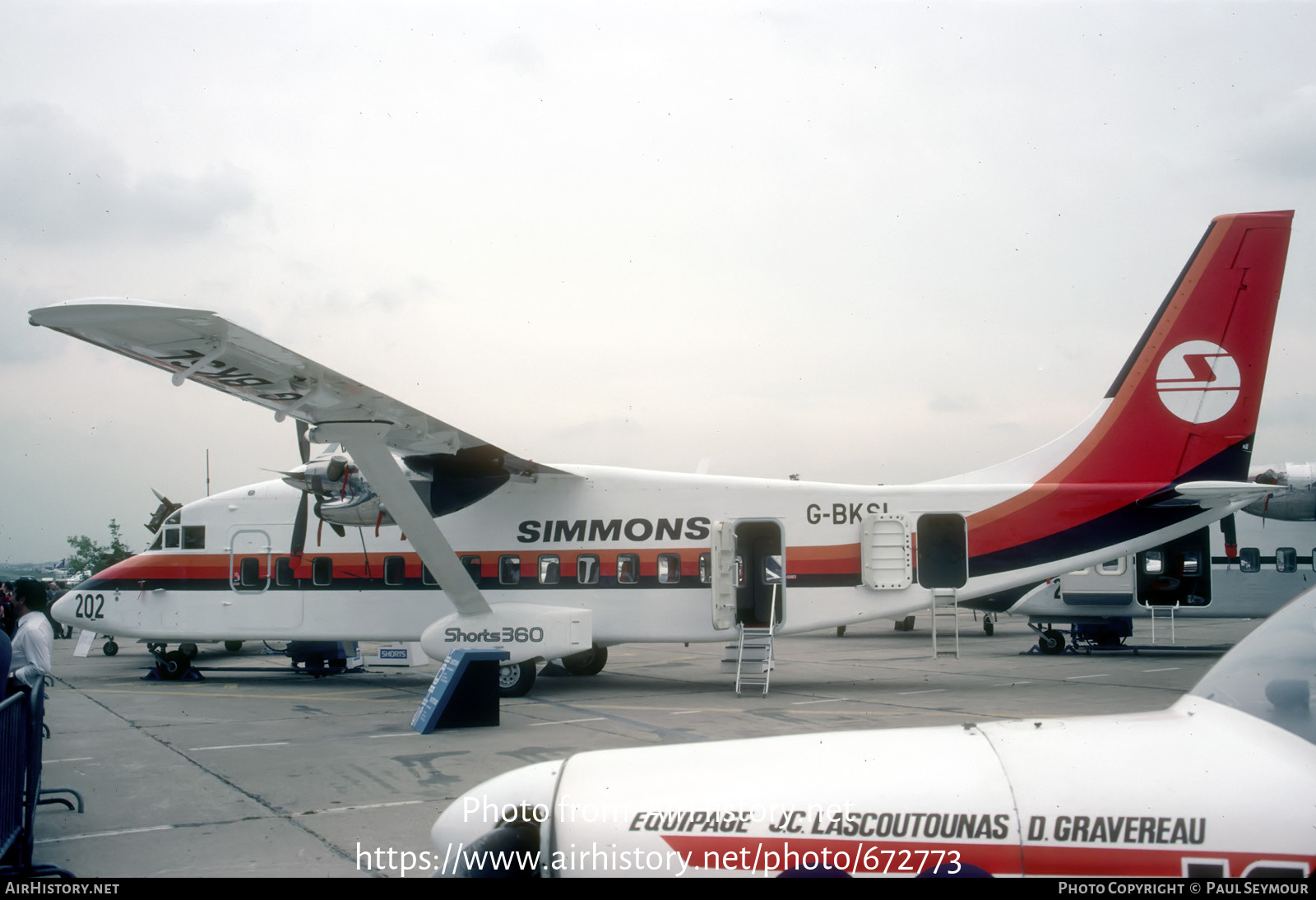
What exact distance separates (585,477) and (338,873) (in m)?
9.11

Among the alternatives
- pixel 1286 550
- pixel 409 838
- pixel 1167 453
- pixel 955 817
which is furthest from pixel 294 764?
pixel 1286 550

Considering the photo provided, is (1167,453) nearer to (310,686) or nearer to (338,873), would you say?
(338,873)

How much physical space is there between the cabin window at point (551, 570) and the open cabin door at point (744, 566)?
2.33 metres

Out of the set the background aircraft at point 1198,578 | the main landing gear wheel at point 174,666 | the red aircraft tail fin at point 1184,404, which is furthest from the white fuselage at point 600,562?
the background aircraft at point 1198,578

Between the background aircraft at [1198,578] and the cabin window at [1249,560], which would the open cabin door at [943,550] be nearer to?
the background aircraft at [1198,578]

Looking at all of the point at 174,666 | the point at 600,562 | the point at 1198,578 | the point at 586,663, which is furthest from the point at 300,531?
the point at 1198,578

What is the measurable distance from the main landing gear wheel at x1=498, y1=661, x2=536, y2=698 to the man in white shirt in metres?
6.36

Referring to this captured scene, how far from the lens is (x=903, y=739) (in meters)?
3.35

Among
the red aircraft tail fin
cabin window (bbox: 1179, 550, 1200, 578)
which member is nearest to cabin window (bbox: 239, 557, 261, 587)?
the red aircraft tail fin

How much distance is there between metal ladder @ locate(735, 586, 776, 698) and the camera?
1327 cm

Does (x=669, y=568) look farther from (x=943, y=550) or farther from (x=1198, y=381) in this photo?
(x=1198, y=381)

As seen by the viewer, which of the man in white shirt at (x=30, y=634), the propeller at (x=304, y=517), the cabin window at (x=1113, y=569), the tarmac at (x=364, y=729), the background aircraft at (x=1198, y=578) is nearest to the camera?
the tarmac at (x=364, y=729)

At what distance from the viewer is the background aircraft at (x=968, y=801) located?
108 inches

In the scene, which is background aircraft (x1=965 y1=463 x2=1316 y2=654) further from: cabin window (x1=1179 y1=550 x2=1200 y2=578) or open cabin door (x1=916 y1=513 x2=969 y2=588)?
open cabin door (x1=916 y1=513 x2=969 y2=588)
